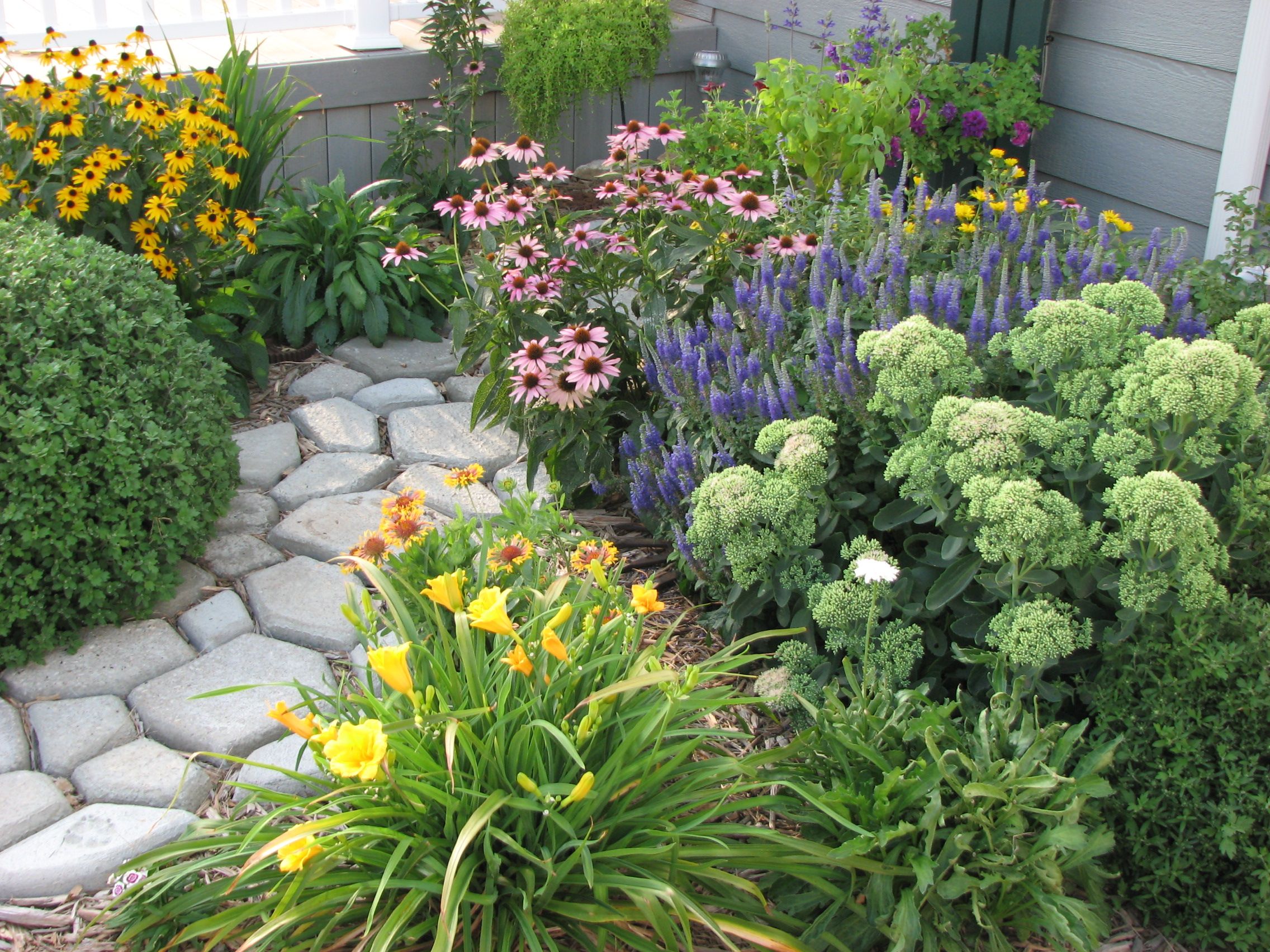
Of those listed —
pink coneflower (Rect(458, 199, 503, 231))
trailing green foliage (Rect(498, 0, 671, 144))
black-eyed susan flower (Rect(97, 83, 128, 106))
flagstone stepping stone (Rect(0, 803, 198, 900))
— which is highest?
trailing green foliage (Rect(498, 0, 671, 144))

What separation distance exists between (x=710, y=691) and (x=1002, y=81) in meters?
2.70

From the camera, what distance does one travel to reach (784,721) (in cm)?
216

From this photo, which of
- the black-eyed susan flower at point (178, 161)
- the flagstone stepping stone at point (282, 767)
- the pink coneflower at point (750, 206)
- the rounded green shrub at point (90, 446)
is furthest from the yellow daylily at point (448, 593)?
the black-eyed susan flower at point (178, 161)

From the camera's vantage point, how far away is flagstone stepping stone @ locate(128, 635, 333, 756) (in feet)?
6.97

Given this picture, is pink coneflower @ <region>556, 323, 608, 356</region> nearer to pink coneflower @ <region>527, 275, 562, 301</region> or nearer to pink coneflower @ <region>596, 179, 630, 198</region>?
pink coneflower @ <region>527, 275, 562, 301</region>

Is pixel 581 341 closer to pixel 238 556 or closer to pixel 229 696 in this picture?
pixel 238 556

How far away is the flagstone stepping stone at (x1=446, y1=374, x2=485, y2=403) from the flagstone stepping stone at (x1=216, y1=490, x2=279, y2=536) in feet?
2.47

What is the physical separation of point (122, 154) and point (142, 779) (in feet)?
6.27

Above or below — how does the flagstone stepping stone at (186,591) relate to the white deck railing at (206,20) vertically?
below

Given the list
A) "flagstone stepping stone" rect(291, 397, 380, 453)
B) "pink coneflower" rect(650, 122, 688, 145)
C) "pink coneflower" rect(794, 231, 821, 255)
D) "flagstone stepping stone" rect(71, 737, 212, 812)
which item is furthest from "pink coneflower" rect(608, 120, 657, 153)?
"flagstone stepping stone" rect(71, 737, 212, 812)

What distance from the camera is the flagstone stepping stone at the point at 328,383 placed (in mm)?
3426

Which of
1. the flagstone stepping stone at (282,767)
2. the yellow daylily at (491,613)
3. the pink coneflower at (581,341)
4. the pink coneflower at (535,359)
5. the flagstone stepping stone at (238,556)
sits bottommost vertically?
the flagstone stepping stone at (282,767)

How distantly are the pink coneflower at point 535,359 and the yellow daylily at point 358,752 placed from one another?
1351 millimetres

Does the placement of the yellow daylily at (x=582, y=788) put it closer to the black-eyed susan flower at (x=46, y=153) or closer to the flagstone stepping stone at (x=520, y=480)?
the flagstone stepping stone at (x=520, y=480)
